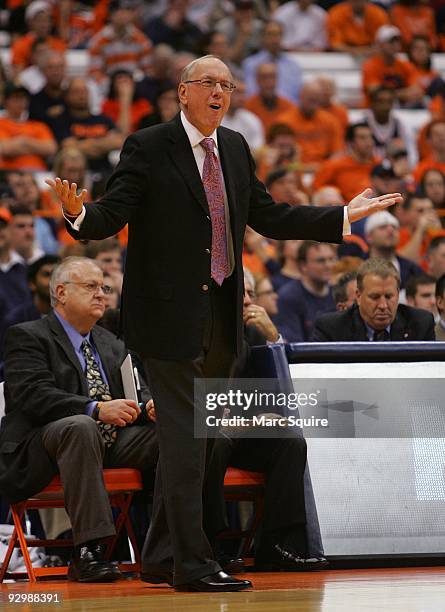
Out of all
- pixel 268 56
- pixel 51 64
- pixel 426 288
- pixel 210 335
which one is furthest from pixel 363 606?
pixel 268 56

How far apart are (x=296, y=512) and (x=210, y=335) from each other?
117 centimetres

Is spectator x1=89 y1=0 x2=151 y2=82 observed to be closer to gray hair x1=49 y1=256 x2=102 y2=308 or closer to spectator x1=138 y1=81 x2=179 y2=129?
spectator x1=138 y1=81 x2=179 y2=129

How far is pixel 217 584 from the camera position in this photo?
4.34 m

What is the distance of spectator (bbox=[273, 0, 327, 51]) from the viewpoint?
14.4m

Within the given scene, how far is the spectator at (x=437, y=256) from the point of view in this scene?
8797 millimetres

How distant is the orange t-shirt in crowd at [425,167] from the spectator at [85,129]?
2.69 meters

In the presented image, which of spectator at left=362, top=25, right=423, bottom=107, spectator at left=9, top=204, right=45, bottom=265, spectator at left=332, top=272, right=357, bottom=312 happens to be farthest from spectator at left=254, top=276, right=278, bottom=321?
spectator at left=362, top=25, right=423, bottom=107

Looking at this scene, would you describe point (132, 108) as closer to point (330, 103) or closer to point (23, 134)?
point (23, 134)

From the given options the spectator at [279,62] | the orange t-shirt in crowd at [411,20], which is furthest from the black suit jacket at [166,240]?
the orange t-shirt in crowd at [411,20]

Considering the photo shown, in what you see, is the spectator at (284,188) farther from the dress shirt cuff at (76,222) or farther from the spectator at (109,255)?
the dress shirt cuff at (76,222)

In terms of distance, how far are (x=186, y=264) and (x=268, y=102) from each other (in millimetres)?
8599

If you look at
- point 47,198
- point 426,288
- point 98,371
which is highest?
point 47,198

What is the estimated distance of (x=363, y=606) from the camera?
380 cm

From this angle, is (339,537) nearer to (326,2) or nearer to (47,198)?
(47,198)
